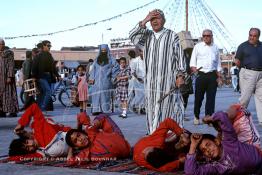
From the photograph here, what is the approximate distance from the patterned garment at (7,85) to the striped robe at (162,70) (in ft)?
16.7

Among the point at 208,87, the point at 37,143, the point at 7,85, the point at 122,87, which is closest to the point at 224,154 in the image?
the point at 37,143

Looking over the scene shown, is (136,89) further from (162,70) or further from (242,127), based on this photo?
(242,127)

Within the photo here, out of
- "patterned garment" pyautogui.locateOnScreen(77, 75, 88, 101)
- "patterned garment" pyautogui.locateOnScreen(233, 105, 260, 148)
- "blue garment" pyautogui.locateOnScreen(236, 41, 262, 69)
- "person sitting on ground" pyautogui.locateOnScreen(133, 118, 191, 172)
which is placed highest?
"blue garment" pyautogui.locateOnScreen(236, 41, 262, 69)

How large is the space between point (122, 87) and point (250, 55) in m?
4.46

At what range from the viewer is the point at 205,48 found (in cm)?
973

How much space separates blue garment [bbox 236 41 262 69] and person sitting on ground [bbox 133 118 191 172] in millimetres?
3861

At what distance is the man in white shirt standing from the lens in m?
9.62

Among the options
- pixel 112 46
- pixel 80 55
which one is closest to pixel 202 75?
pixel 112 46

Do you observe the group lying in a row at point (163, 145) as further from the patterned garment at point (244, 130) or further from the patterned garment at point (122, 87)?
the patterned garment at point (122, 87)

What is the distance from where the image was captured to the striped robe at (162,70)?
621 cm

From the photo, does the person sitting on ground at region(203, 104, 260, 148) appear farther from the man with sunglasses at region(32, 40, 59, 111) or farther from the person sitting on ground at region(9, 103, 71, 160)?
the man with sunglasses at region(32, 40, 59, 111)

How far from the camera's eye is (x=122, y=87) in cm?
1277

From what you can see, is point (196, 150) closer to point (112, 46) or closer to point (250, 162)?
point (250, 162)

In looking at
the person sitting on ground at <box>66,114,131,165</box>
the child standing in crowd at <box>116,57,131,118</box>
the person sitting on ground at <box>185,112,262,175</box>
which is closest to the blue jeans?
the child standing in crowd at <box>116,57,131,118</box>
